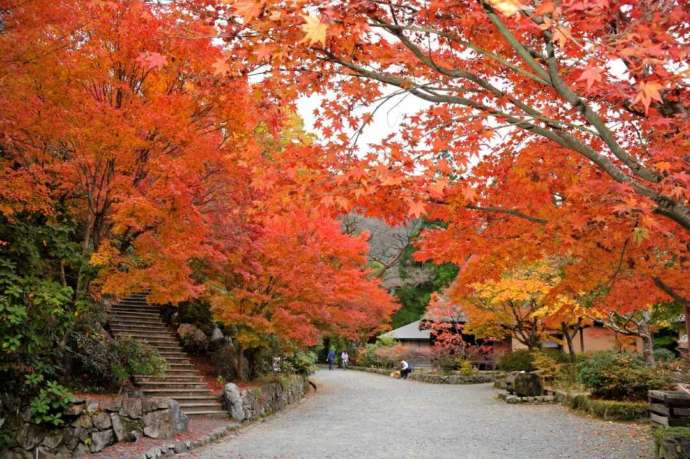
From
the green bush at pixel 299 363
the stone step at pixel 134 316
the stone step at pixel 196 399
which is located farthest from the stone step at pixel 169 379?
the green bush at pixel 299 363

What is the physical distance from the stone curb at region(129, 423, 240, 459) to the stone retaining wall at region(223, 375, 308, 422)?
146cm

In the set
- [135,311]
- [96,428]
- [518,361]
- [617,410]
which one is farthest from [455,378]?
Answer: [96,428]

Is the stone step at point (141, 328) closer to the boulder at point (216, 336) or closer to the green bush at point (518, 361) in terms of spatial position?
the boulder at point (216, 336)

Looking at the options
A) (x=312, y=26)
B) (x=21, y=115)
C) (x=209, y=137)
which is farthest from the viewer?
(x=209, y=137)

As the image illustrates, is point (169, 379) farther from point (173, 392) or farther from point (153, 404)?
point (153, 404)

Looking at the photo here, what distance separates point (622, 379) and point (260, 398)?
8.93m

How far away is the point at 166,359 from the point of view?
49.7 ft

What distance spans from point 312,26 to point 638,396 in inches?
531

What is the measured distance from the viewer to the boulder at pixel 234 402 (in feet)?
44.0

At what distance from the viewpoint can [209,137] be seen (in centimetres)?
1028

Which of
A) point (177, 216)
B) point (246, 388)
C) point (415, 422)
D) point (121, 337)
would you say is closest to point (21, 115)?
point (177, 216)

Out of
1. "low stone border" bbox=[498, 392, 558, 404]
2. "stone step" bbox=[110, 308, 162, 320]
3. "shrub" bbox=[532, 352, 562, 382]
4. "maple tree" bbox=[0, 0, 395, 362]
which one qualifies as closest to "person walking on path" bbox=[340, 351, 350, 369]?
"shrub" bbox=[532, 352, 562, 382]

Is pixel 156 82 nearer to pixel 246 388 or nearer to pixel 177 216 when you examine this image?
pixel 177 216

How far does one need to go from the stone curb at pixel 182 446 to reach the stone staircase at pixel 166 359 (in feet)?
5.28
